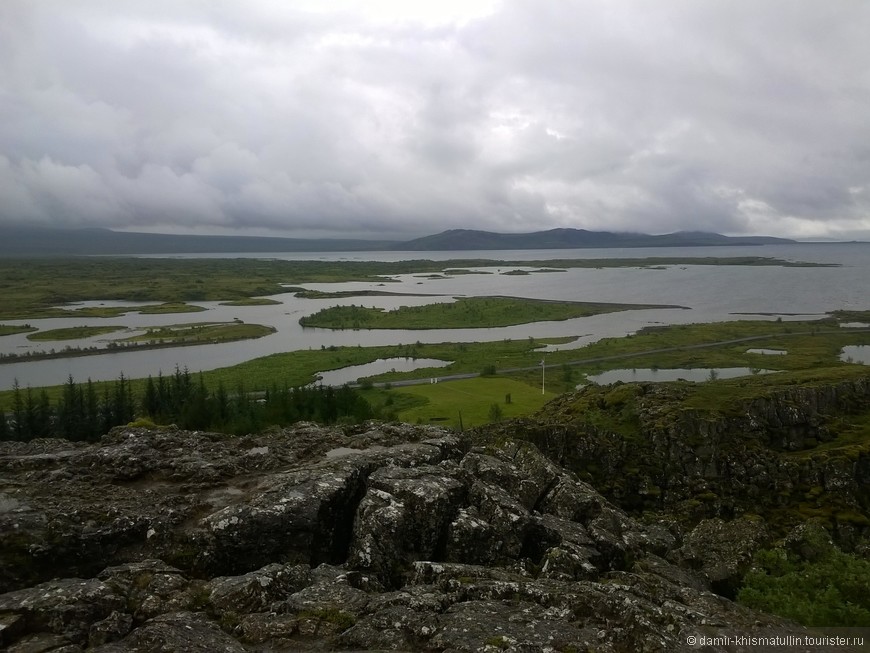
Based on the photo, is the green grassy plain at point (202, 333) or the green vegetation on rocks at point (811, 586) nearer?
the green vegetation on rocks at point (811, 586)

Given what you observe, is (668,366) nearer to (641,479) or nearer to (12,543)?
(641,479)

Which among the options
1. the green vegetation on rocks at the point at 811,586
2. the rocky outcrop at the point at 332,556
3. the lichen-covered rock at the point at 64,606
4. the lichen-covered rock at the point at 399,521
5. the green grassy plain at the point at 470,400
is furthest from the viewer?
the green grassy plain at the point at 470,400

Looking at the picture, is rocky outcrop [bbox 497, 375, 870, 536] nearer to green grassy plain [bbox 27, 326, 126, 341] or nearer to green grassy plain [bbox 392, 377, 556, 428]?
green grassy plain [bbox 392, 377, 556, 428]

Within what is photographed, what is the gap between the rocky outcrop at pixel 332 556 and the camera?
1241 centimetres

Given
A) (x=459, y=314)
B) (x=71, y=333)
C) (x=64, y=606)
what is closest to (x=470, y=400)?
(x=64, y=606)

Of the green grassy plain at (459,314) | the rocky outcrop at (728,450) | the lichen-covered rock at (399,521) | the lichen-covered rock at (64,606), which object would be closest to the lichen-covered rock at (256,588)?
the lichen-covered rock at (399,521)

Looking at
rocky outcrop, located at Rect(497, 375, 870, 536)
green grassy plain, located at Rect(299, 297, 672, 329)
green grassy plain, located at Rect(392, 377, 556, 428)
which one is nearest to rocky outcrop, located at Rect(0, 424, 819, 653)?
rocky outcrop, located at Rect(497, 375, 870, 536)

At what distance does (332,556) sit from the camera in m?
17.2

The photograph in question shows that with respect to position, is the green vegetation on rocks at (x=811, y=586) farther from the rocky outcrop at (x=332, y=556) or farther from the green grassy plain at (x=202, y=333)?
the green grassy plain at (x=202, y=333)

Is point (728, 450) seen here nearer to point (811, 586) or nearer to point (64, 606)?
point (811, 586)

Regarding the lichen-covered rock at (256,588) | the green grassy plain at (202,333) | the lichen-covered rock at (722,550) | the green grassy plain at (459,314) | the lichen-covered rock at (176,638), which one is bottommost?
the green grassy plain at (202,333)

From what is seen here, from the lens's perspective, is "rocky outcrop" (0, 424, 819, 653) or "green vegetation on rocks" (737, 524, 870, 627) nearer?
"rocky outcrop" (0, 424, 819, 653)

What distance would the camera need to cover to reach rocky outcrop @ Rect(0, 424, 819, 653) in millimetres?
12414

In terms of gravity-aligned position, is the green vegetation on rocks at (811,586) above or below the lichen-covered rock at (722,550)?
above
